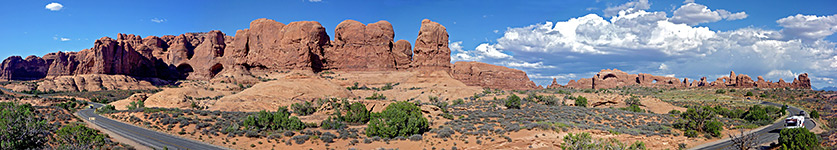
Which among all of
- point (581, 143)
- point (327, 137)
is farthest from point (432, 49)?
point (581, 143)

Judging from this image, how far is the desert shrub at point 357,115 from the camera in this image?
36.9 metres

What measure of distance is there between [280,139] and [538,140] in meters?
17.1

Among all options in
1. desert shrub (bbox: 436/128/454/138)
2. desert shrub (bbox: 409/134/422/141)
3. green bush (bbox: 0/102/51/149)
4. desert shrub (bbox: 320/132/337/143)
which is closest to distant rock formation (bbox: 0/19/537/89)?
desert shrub (bbox: 320/132/337/143)

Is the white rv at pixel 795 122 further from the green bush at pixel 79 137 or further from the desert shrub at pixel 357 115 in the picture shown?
the green bush at pixel 79 137

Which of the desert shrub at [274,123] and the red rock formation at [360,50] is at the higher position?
the red rock formation at [360,50]

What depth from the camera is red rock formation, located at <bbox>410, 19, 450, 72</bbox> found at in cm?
7950

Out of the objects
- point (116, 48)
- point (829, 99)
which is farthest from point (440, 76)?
point (116, 48)

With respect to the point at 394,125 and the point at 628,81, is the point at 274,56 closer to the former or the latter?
the point at 394,125

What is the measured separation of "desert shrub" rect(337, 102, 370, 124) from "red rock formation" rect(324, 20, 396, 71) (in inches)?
1795

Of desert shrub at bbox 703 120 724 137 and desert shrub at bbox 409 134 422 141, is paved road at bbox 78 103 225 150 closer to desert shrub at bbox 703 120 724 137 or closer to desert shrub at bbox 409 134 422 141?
desert shrub at bbox 409 134 422 141

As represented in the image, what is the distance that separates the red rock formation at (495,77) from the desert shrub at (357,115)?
64.6m

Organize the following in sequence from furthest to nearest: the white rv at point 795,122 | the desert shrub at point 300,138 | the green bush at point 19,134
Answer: the white rv at point 795,122
the desert shrub at point 300,138
the green bush at point 19,134

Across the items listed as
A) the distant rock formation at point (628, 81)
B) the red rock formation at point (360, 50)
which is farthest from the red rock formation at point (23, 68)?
the distant rock formation at point (628, 81)

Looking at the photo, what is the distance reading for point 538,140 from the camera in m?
25.5
